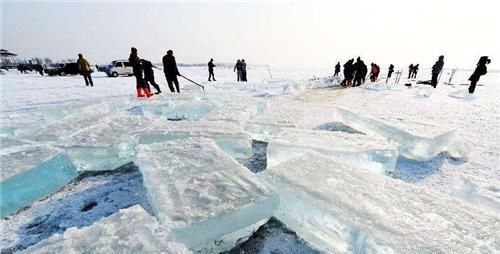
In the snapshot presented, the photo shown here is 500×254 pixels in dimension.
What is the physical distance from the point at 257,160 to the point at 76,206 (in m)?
1.68

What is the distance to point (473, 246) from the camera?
1224 millimetres

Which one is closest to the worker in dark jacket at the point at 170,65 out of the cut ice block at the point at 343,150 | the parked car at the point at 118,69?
the cut ice block at the point at 343,150

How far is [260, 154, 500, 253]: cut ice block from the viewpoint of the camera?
1255 millimetres

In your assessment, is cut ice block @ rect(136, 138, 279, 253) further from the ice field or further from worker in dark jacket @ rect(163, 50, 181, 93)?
worker in dark jacket @ rect(163, 50, 181, 93)

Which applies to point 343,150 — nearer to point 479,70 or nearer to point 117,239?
point 117,239

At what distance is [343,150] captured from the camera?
2396mm

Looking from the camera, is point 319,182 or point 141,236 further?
point 319,182

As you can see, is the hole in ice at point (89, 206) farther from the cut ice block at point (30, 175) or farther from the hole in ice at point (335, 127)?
the hole in ice at point (335, 127)

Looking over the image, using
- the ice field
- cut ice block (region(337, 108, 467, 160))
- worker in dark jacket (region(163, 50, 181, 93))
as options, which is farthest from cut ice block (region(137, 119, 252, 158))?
worker in dark jacket (region(163, 50, 181, 93))

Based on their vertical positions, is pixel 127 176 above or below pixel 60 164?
below

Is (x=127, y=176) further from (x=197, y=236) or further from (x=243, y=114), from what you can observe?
(x=243, y=114)

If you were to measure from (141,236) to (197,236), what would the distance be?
0.27 metres

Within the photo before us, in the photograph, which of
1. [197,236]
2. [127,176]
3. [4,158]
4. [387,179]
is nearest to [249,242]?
[197,236]

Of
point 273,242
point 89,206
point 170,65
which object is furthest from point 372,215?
point 170,65
